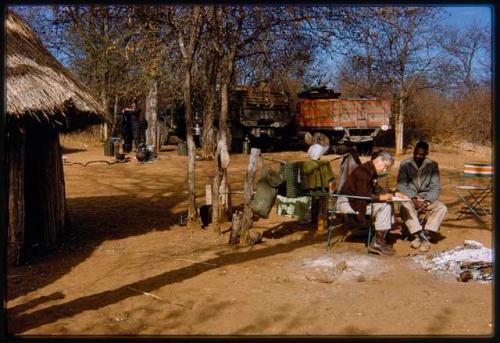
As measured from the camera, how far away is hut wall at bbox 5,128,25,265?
23.0 ft

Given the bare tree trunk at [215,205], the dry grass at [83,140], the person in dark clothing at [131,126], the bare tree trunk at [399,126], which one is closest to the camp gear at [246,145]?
the person in dark clothing at [131,126]

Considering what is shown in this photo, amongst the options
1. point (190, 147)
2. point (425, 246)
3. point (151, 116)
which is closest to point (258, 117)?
point (151, 116)

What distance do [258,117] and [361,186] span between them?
1489 centimetres

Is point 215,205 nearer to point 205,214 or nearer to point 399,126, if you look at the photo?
point 205,214

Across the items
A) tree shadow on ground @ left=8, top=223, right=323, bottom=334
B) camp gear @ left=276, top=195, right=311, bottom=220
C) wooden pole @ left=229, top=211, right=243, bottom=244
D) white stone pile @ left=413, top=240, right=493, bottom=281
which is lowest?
tree shadow on ground @ left=8, top=223, right=323, bottom=334

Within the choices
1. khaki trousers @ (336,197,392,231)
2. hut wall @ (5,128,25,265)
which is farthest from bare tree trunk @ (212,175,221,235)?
hut wall @ (5,128,25,265)

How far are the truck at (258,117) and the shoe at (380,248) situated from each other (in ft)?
47.4

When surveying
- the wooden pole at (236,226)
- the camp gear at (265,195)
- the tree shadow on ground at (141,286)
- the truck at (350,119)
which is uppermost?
the truck at (350,119)

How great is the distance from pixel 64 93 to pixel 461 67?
691 inches

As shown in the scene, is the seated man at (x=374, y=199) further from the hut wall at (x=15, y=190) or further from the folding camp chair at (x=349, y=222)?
the hut wall at (x=15, y=190)

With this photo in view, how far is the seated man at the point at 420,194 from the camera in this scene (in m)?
7.26

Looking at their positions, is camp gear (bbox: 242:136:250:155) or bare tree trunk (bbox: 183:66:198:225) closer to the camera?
bare tree trunk (bbox: 183:66:198:225)

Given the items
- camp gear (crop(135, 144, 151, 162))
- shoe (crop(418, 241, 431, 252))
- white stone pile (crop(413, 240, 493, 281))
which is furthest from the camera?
camp gear (crop(135, 144, 151, 162))

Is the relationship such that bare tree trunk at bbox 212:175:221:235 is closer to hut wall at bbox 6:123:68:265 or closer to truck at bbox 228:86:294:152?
hut wall at bbox 6:123:68:265
